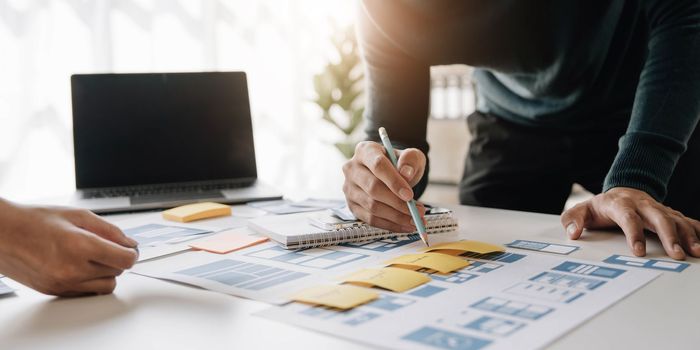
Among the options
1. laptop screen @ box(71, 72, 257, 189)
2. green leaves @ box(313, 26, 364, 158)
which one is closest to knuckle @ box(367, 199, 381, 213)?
laptop screen @ box(71, 72, 257, 189)

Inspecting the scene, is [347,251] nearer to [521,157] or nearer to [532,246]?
[532,246]

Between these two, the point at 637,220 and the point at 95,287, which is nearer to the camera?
the point at 95,287

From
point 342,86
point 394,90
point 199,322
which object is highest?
point 342,86

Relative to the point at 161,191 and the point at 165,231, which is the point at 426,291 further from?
the point at 161,191

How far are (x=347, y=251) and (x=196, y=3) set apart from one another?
2.24 m

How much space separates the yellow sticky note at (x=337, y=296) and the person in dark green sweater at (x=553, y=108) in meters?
0.28

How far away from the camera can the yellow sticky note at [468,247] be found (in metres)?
0.81

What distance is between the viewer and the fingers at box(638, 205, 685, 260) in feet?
2.57

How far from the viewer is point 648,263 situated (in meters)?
0.77

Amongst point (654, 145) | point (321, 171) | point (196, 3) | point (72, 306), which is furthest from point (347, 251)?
point (321, 171)

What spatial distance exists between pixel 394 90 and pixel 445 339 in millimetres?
925

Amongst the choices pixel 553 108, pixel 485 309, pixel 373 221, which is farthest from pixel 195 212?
pixel 553 108

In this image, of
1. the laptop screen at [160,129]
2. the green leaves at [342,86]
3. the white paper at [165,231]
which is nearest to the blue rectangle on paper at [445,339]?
the white paper at [165,231]

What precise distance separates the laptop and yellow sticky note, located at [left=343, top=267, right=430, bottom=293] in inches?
27.1
